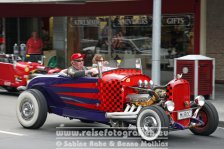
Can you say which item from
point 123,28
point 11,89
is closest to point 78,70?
point 11,89

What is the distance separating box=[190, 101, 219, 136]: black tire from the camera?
359 inches

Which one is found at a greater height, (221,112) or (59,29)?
(59,29)

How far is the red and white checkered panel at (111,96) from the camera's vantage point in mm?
8891

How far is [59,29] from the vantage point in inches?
887

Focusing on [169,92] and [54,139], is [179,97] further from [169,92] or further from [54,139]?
[54,139]

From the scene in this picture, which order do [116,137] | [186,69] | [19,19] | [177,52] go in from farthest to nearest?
[19,19] < [177,52] < [186,69] < [116,137]

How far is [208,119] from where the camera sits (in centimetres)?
916

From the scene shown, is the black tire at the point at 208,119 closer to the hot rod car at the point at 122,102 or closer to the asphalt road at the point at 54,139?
the hot rod car at the point at 122,102

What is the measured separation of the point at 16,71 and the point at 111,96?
6.73 m

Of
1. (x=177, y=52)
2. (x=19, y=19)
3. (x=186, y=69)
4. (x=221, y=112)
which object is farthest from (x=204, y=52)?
(x=19, y=19)

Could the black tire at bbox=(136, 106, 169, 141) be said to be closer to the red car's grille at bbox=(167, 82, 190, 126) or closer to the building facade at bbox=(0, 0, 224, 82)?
the red car's grille at bbox=(167, 82, 190, 126)

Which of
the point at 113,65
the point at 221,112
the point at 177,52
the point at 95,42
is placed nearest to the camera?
the point at 113,65

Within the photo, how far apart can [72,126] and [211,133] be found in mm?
2699

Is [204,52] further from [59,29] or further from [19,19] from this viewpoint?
[19,19]
